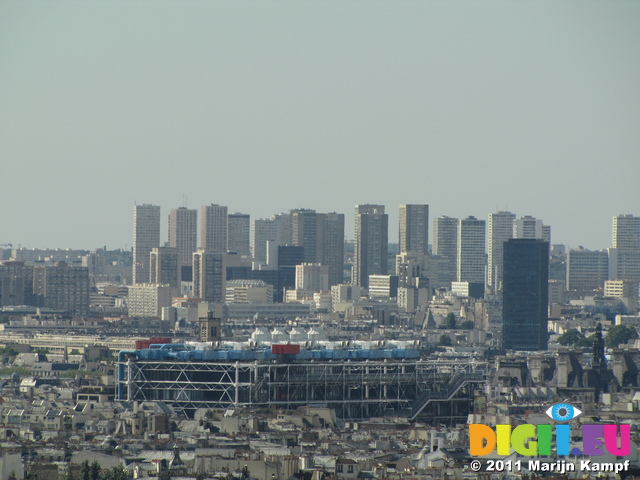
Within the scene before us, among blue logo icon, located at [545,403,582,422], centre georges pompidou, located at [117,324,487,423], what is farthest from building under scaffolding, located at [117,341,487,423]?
blue logo icon, located at [545,403,582,422]

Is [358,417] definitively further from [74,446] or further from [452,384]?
[74,446]

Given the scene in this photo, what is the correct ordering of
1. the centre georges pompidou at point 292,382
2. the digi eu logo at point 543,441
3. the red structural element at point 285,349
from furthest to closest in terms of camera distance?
the red structural element at point 285,349, the centre georges pompidou at point 292,382, the digi eu logo at point 543,441

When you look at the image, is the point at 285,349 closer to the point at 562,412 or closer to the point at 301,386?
the point at 301,386

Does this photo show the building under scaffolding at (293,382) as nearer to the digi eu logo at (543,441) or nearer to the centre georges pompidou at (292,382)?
the centre georges pompidou at (292,382)

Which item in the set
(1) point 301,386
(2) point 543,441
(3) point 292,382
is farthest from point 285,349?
(2) point 543,441

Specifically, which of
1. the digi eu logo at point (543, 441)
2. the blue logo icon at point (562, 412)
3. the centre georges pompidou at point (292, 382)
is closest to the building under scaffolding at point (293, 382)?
the centre georges pompidou at point (292, 382)

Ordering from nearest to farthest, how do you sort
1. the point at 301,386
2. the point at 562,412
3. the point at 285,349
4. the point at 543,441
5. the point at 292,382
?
1. the point at 543,441
2. the point at 562,412
3. the point at 292,382
4. the point at 301,386
5. the point at 285,349

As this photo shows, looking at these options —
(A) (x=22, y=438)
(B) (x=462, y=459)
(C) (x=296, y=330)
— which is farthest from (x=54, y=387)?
(B) (x=462, y=459)
